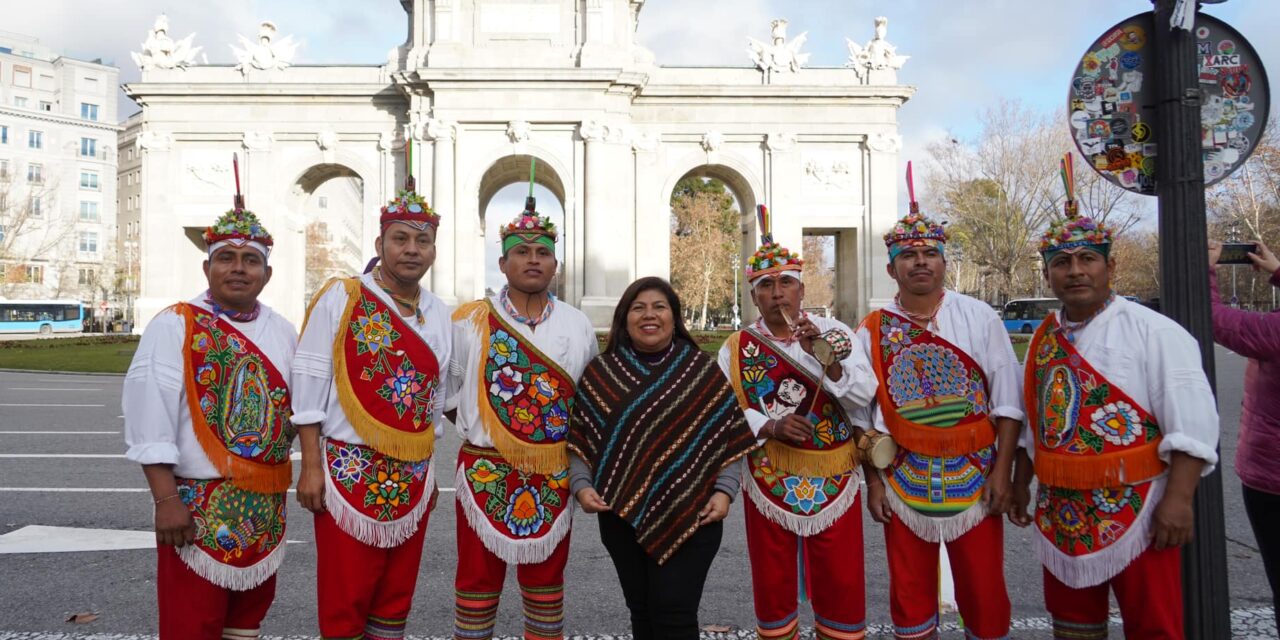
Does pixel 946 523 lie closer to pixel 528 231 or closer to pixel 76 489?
pixel 528 231

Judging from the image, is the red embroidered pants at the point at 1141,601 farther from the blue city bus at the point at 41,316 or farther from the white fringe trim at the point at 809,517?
the blue city bus at the point at 41,316

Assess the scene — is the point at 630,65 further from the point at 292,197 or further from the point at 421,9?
the point at 292,197

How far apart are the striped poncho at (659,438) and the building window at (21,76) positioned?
87802 millimetres

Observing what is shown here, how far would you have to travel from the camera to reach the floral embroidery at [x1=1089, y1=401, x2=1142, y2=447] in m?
3.42

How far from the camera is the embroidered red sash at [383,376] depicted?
12.0ft

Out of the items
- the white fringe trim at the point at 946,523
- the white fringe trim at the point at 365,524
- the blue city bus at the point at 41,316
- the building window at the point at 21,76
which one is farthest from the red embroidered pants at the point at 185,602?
the building window at the point at 21,76

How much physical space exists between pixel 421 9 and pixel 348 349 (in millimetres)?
27094

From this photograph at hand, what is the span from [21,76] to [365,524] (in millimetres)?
87849

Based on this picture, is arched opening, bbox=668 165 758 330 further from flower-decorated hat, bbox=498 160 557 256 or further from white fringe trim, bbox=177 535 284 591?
white fringe trim, bbox=177 535 284 591

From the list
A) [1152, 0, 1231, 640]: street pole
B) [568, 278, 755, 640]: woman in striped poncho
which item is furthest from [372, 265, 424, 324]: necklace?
[1152, 0, 1231, 640]: street pole

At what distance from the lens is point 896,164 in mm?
29109

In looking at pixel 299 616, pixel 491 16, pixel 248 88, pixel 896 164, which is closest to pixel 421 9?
pixel 491 16

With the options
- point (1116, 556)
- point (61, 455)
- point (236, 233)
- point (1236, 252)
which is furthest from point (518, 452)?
point (61, 455)

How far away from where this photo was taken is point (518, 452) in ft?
12.5
